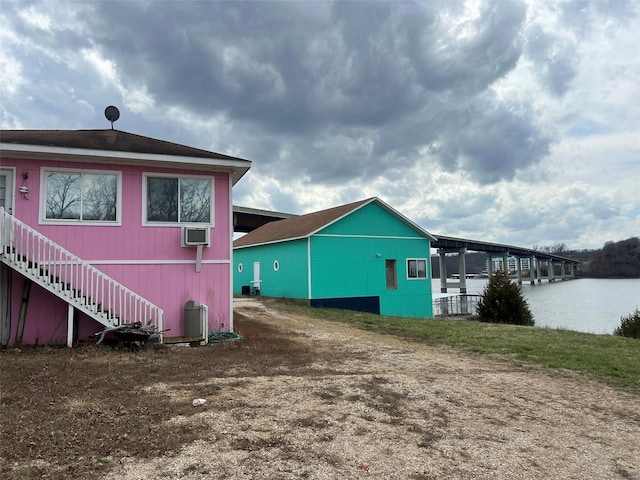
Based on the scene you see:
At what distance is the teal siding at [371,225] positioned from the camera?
20.1 m

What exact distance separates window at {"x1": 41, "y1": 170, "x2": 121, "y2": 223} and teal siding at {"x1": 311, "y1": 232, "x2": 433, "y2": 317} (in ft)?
35.5

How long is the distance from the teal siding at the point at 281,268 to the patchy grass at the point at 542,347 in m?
5.67

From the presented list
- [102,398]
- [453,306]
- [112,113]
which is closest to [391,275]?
[453,306]

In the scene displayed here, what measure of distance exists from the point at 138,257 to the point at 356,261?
12180 mm

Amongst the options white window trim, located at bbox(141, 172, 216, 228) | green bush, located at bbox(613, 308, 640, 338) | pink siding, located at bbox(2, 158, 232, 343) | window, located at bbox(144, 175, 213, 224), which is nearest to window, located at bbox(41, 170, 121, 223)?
pink siding, located at bbox(2, 158, 232, 343)

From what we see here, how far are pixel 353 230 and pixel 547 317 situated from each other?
12730 mm

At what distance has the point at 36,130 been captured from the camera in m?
10.2

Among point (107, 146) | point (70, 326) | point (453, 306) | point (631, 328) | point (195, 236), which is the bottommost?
point (631, 328)

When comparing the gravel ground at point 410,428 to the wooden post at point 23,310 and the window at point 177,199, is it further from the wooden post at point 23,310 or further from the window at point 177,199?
the wooden post at point 23,310

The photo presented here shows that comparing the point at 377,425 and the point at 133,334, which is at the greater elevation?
the point at 133,334

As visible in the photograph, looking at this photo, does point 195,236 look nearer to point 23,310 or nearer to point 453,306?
point 23,310

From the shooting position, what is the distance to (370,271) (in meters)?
20.5

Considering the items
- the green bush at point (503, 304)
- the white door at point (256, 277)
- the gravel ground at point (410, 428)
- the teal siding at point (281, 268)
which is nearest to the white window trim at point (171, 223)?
the gravel ground at point (410, 428)

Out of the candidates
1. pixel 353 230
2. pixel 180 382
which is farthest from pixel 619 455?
pixel 353 230
